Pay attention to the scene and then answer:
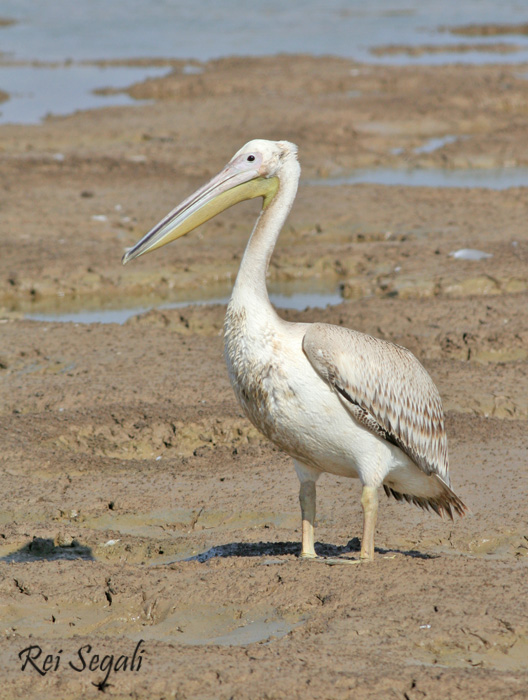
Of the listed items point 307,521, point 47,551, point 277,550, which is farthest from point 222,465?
point 307,521

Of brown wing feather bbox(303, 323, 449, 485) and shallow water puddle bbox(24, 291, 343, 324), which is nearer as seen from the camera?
brown wing feather bbox(303, 323, 449, 485)

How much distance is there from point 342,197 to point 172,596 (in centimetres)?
1127

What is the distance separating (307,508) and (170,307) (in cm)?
664

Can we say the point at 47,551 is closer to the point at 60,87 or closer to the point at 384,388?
the point at 384,388

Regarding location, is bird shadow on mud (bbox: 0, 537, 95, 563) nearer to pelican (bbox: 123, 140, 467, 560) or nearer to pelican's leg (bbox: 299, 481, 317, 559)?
pelican's leg (bbox: 299, 481, 317, 559)

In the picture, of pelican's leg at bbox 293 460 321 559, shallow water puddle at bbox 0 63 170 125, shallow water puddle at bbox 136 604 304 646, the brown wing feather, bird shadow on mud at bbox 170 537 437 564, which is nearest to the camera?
shallow water puddle at bbox 136 604 304 646

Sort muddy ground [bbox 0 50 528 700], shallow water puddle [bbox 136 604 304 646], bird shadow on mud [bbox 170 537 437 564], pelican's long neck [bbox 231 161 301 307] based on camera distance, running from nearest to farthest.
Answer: muddy ground [bbox 0 50 528 700] → shallow water puddle [bbox 136 604 304 646] → pelican's long neck [bbox 231 161 301 307] → bird shadow on mud [bbox 170 537 437 564]

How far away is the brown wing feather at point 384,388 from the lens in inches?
221

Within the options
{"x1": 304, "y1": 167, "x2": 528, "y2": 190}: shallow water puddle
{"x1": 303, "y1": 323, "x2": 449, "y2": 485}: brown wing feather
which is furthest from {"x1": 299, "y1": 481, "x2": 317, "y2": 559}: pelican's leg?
{"x1": 304, "y1": 167, "x2": 528, "y2": 190}: shallow water puddle

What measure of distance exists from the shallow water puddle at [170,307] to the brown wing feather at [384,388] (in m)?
5.60

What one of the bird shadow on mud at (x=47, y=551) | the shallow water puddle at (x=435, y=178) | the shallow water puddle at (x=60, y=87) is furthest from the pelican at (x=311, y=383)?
the shallow water puddle at (x=60, y=87)

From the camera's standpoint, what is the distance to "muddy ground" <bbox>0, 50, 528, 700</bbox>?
494cm

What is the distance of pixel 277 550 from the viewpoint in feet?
21.3

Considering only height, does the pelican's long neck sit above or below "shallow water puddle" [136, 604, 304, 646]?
above
